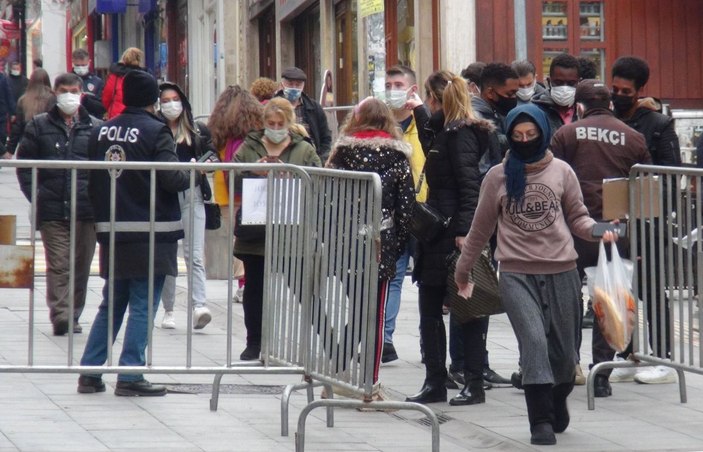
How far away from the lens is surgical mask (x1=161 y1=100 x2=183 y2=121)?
11.1 meters

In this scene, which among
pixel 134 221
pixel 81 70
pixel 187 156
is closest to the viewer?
pixel 134 221

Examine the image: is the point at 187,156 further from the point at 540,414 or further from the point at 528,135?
the point at 540,414

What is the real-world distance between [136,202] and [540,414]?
7.80 feet

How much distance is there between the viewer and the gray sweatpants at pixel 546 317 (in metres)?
7.50

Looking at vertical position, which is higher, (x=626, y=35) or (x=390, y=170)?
(x=626, y=35)

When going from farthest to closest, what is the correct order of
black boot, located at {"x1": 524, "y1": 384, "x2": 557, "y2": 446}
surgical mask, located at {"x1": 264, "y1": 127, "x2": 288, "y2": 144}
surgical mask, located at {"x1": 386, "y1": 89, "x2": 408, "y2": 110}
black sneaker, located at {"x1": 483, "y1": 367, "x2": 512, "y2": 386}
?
surgical mask, located at {"x1": 386, "y1": 89, "x2": 408, "y2": 110}, surgical mask, located at {"x1": 264, "y1": 127, "x2": 288, "y2": 144}, black sneaker, located at {"x1": 483, "y1": 367, "x2": 512, "y2": 386}, black boot, located at {"x1": 524, "y1": 384, "x2": 557, "y2": 446}

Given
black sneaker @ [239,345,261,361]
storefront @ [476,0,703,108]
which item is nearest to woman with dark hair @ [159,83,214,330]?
black sneaker @ [239,345,261,361]

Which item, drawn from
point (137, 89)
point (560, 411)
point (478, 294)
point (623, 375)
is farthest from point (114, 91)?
point (560, 411)

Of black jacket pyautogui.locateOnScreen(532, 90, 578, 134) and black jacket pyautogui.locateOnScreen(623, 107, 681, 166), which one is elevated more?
black jacket pyautogui.locateOnScreen(532, 90, 578, 134)

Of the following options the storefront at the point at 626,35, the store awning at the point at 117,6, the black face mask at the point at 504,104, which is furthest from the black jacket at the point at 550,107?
the store awning at the point at 117,6

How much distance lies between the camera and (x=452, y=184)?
8.70 m

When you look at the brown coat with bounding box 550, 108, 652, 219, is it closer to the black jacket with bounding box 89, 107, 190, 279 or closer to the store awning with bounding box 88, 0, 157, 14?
the black jacket with bounding box 89, 107, 190, 279

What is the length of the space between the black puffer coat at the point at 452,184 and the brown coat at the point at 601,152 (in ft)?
2.40

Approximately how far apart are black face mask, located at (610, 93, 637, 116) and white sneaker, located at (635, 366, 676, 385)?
5.27 ft
